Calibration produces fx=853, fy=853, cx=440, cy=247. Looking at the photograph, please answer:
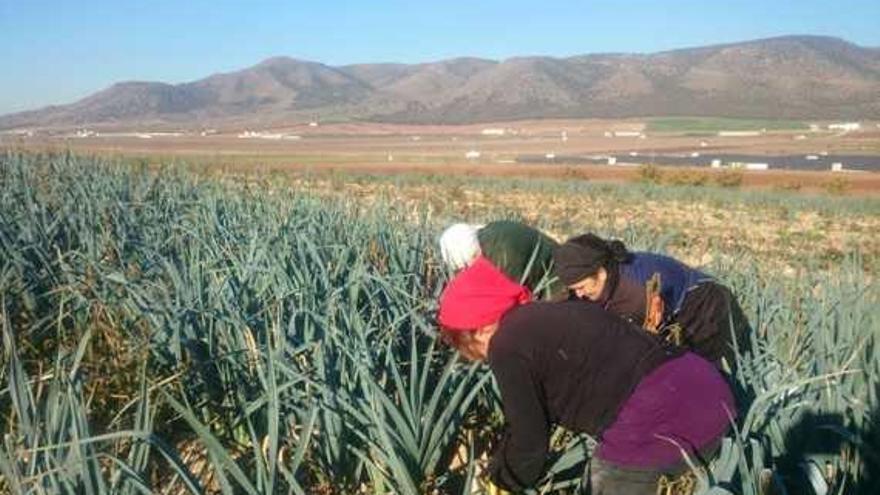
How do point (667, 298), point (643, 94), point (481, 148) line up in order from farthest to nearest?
point (643, 94)
point (481, 148)
point (667, 298)

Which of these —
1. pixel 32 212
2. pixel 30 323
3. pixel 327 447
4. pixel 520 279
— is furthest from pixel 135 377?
pixel 32 212

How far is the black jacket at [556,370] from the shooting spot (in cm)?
199

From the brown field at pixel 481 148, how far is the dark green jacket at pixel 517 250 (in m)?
6.40

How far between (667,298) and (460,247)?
88cm

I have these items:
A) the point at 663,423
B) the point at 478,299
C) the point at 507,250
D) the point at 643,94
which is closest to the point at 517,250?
the point at 507,250

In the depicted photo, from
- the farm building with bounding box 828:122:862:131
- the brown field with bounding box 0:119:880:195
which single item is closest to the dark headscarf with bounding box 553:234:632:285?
the brown field with bounding box 0:119:880:195

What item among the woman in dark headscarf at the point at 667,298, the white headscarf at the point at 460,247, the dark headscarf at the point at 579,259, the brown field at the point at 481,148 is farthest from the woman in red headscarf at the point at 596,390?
the brown field at the point at 481,148

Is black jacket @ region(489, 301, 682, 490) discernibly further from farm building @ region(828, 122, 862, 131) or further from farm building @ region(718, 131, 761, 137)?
farm building @ region(828, 122, 862, 131)

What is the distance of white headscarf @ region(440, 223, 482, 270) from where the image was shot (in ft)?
11.6

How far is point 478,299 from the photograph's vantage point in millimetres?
2090

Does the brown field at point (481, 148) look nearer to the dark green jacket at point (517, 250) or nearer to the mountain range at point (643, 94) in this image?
the dark green jacket at point (517, 250)

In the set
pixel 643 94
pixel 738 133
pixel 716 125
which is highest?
pixel 643 94

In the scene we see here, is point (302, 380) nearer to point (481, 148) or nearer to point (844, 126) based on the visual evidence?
point (481, 148)

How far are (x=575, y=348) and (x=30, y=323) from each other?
2416 millimetres
